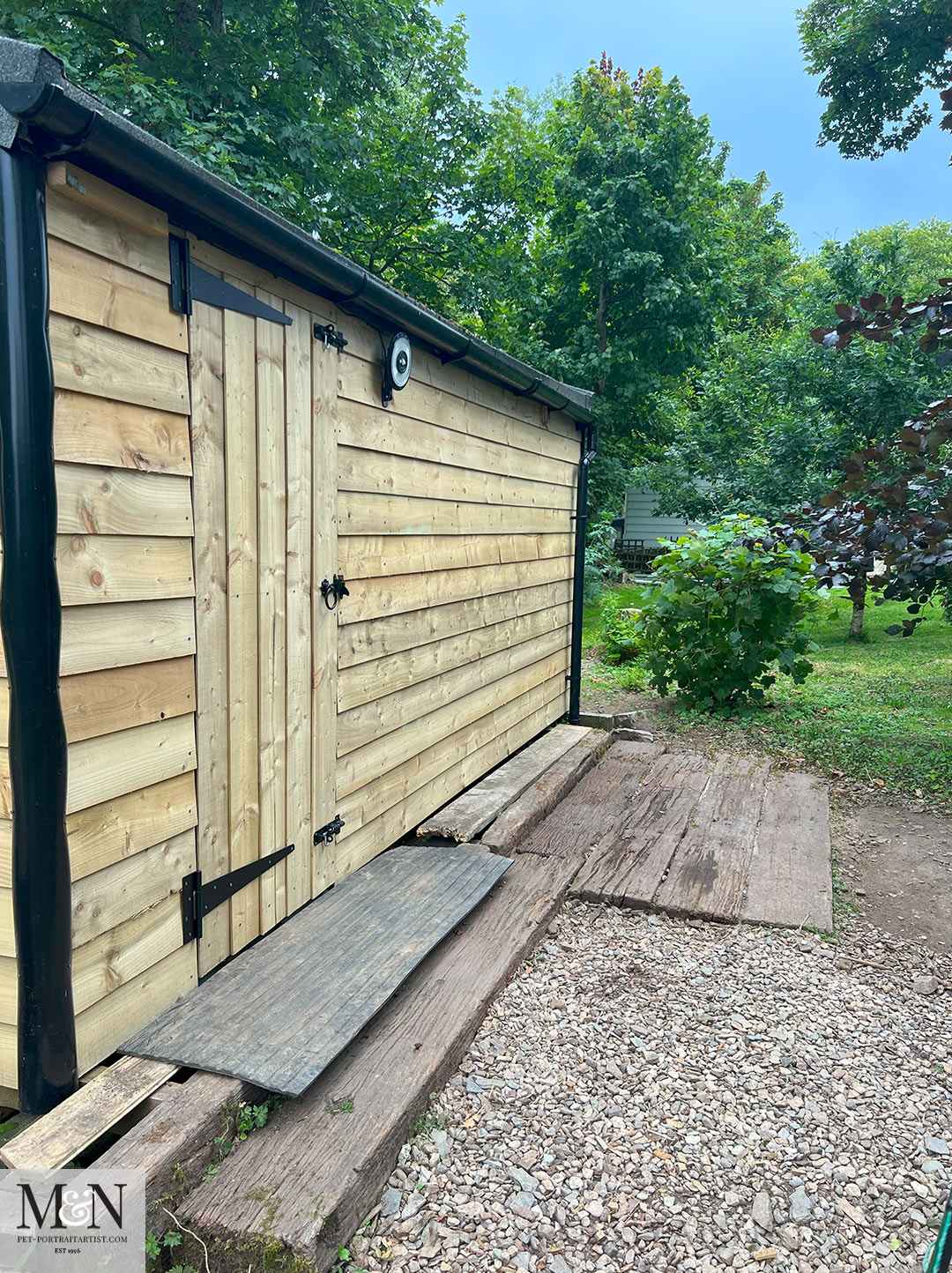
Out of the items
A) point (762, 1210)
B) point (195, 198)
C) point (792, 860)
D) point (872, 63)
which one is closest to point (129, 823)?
point (195, 198)

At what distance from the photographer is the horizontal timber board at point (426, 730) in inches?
122

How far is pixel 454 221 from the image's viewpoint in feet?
44.1

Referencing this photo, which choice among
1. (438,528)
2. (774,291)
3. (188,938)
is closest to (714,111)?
(774,291)

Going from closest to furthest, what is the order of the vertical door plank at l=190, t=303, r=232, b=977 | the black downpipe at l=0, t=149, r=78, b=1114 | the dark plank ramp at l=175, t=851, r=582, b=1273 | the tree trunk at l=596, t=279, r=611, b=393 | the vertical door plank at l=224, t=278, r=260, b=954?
the dark plank ramp at l=175, t=851, r=582, b=1273, the black downpipe at l=0, t=149, r=78, b=1114, the vertical door plank at l=190, t=303, r=232, b=977, the vertical door plank at l=224, t=278, r=260, b=954, the tree trunk at l=596, t=279, r=611, b=393

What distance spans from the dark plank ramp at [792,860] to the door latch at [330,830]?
1617 mm

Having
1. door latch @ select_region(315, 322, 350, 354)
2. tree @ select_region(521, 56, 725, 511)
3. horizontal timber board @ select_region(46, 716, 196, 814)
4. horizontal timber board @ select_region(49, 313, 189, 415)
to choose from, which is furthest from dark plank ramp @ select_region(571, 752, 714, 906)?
tree @ select_region(521, 56, 725, 511)

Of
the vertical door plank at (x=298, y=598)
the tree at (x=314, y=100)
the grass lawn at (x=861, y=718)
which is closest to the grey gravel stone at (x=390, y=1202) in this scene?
the vertical door plank at (x=298, y=598)

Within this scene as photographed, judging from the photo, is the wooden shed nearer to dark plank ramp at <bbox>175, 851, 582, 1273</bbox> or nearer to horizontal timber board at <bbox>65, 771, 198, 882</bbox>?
horizontal timber board at <bbox>65, 771, 198, 882</bbox>

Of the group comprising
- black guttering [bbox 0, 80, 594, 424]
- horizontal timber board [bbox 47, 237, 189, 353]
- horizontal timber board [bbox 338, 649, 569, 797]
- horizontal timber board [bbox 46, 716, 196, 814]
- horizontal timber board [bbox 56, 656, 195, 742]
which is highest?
black guttering [bbox 0, 80, 594, 424]

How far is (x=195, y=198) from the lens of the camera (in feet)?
6.39

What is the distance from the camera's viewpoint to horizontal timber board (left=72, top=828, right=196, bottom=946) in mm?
1867

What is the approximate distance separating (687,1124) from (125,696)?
1755 mm

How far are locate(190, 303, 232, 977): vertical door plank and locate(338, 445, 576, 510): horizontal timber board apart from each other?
0.68 metres

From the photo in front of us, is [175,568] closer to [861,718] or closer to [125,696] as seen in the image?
[125,696]
